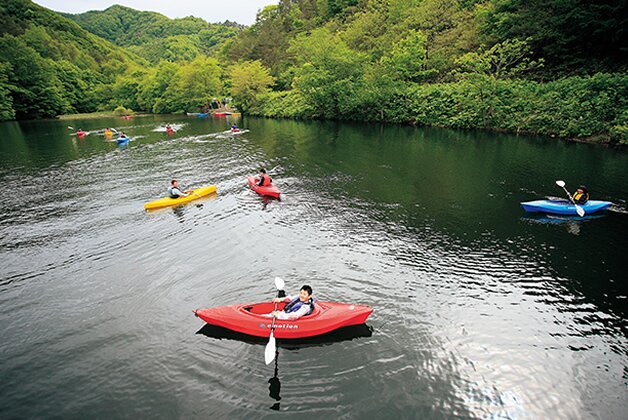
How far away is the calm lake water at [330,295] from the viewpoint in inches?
264

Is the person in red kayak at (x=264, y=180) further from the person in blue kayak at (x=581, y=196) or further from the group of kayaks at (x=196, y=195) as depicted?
the person in blue kayak at (x=581, y=196)

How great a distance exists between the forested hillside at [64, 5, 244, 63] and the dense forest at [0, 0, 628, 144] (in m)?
58.7

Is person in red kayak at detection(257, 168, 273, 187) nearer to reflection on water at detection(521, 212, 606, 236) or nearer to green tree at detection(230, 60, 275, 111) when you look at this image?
reflection on water at detection(521, 212, 606, 236)

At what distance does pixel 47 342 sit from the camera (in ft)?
27.0

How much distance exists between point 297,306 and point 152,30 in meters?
214

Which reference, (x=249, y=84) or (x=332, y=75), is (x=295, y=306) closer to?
(x=332, y=75)

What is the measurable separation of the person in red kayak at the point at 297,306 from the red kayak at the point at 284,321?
0.36 feet

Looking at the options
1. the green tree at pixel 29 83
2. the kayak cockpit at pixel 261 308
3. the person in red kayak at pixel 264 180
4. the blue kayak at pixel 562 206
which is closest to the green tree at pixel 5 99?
the green tree at pixel 29 83

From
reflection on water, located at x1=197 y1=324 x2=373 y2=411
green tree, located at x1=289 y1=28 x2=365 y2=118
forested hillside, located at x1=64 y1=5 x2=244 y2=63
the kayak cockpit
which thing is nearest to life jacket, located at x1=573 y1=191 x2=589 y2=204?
reflection on water, located at x1=197 y1=324 x2=373 y2=411

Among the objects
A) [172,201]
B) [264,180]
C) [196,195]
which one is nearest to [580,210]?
[264,180]

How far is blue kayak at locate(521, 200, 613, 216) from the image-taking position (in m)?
14.5

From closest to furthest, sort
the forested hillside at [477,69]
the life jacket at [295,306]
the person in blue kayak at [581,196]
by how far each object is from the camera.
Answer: the life jacket at [295,306]
the person in blue kayak at [581,196]
the forested hillside at [477,69]

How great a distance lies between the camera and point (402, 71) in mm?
45562

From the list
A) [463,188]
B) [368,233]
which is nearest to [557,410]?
[368,233]
